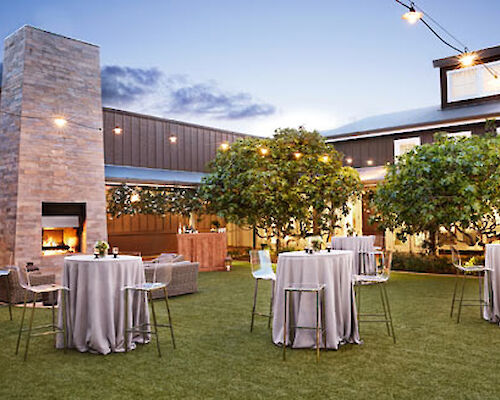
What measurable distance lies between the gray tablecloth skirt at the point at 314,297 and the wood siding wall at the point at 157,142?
9.94 metres

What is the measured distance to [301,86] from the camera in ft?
56.5

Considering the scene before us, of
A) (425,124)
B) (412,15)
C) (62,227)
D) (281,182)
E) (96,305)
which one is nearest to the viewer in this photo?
(96,305)

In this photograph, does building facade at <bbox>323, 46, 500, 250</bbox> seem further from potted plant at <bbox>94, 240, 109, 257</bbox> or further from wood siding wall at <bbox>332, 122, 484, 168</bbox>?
potted plant at <bbox>94, 240, 109, 257</bbox>

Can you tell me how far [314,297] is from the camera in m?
4.93

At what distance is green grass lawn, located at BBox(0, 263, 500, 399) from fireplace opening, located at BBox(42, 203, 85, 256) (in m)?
4.25

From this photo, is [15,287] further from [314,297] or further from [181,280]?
[314,297]

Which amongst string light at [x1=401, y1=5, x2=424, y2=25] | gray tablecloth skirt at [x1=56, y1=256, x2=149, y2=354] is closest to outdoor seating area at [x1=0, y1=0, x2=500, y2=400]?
gray tablecloth skirt at [x1=56, y1=256, x2=149, y2=354]

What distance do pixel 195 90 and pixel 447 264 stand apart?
12.7 meters

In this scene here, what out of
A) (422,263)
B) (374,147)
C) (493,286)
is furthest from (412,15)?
(374,147)

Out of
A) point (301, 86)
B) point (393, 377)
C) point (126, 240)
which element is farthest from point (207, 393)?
point (301, 86)

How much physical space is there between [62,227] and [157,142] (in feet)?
17.3

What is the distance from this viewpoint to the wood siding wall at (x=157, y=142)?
1390 cm

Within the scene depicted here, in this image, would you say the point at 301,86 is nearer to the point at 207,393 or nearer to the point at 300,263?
the point at 300,263

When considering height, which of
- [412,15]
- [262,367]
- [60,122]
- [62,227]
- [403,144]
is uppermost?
[412,15]
